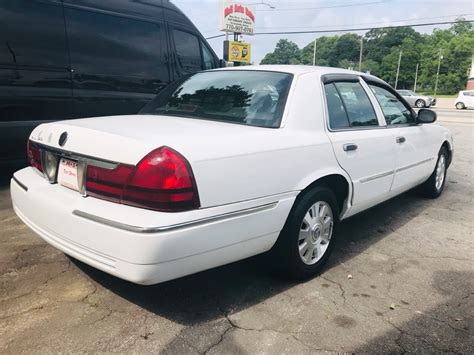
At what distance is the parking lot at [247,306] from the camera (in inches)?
92.1

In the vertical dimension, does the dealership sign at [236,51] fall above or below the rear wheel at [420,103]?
above

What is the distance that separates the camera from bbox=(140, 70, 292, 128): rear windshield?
290cm

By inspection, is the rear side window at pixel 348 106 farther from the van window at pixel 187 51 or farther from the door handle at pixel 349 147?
the van window at pixel 187 51

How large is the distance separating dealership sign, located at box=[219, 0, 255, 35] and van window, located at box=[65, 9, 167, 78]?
15270 millimetres

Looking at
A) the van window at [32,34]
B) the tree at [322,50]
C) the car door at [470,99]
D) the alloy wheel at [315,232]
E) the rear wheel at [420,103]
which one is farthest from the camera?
the tree at [322,50]

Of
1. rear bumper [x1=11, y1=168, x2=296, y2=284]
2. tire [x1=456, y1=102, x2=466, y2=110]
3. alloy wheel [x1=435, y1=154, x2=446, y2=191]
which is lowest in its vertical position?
tire [x1=456, y1=102, x2=466, y2=110]

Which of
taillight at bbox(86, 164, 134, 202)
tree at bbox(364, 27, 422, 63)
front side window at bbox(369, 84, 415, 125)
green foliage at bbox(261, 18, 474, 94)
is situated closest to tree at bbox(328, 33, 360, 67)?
green foliage at bbox(261, 18, 474, 94)

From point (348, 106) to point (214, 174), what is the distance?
1722mm

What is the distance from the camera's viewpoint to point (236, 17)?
70.2 ft

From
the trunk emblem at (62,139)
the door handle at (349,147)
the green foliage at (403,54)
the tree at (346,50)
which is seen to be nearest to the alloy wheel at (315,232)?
the door handle at (349,147)

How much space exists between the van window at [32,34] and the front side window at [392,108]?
3.73 metres

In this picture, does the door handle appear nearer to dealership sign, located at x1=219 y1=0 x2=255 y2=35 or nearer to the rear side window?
the rear side window

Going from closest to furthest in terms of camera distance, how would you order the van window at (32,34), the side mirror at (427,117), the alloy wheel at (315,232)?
the alloy wheel at (315,232) < the side mirror at (427,117) < the van window at (32,34)

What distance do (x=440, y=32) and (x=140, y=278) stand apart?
104034 millimetres
